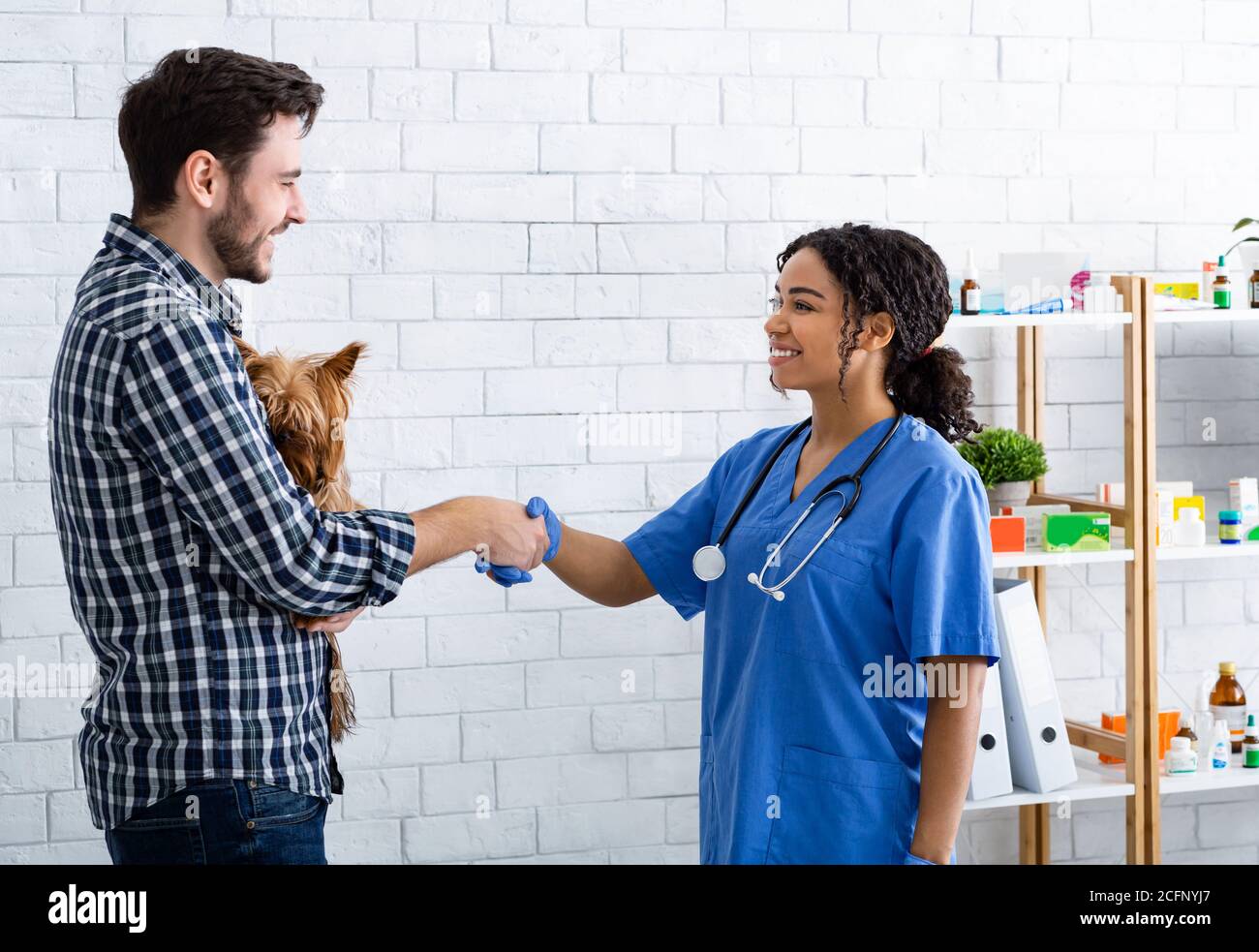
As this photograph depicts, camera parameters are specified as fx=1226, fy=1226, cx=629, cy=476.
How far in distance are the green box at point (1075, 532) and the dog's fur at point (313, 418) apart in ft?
5.29

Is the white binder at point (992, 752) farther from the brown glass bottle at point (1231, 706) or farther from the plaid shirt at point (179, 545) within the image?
the plaid shirt at point (179, 545)

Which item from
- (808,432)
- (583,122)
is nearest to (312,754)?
(808,432)

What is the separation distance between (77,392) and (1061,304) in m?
2.03

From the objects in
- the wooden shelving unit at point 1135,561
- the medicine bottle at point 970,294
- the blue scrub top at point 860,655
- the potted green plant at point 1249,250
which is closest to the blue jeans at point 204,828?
the blue scrub top at point 860,655

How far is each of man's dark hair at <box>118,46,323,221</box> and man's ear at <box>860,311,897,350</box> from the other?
0.85 metres

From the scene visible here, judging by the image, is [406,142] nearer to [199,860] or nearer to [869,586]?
[869,586]

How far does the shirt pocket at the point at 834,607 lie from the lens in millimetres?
1679

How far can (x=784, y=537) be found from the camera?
1.77m

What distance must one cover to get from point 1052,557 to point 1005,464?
0.22 meters

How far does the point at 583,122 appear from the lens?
2713 millimetres

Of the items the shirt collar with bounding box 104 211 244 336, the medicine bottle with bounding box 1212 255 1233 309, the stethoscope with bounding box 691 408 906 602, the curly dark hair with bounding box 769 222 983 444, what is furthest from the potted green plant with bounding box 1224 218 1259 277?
the shirt collar with bounding box 104 211 244 336

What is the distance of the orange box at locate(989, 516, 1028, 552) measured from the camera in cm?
259

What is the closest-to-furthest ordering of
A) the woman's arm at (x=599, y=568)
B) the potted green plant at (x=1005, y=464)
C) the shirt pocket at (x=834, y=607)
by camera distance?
the shirt pocket at (x=834, y=607) < the woman's arm at (x=599, y=568) < the potted green plant at (x=1005, y=464)

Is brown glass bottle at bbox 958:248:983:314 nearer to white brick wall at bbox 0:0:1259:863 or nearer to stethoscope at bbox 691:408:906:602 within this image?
white brick wall at bbox 0:0:1259:863
